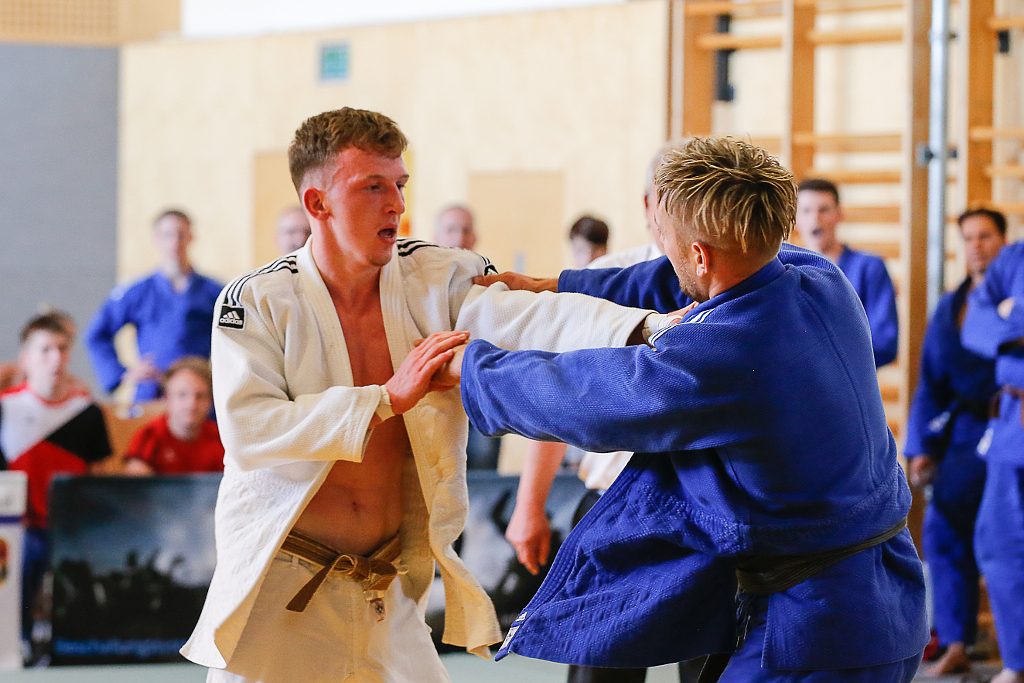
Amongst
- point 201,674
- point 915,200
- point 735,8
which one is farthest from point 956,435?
point 201,674

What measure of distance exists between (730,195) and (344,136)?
866mm

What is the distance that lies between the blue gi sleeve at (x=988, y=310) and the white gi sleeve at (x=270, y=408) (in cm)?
280

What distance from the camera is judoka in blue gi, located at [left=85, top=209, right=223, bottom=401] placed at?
20.2 ft

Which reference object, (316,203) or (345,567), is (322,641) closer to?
(345,567)

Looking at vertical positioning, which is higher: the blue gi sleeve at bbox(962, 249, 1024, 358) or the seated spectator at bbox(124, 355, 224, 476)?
the blue gi sleeve at bbox(962, 249, 1024, 358)

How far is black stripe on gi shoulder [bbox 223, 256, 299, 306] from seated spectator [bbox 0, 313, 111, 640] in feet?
9.15

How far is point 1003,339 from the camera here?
4105 mm

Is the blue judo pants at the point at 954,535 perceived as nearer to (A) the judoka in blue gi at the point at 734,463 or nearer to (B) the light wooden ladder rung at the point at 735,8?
(B) the light wooden ladder rung at the point at 735,8

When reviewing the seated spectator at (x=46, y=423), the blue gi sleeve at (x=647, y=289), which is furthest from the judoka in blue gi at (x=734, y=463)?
the seated spectator at (x=46, y=423)

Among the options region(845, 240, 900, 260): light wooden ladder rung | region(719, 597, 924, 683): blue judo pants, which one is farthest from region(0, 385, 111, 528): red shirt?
region(719, 597, 924, 683): blue judo pants

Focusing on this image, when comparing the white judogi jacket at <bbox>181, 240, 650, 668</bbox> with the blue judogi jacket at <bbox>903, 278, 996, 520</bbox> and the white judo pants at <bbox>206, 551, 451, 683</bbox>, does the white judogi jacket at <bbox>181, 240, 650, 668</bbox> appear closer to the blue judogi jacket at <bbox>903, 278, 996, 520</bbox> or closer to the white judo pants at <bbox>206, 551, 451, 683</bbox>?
the white judo pants at <bbox>206, 551, 451, 683</bbox>

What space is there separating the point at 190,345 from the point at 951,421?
11.8 feet

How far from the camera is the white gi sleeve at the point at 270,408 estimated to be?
216 centimetres

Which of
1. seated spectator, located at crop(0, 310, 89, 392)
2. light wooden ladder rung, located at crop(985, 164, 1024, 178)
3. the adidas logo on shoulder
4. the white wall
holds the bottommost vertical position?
seated spectator, located at crop(0, 310, 89, 392)
